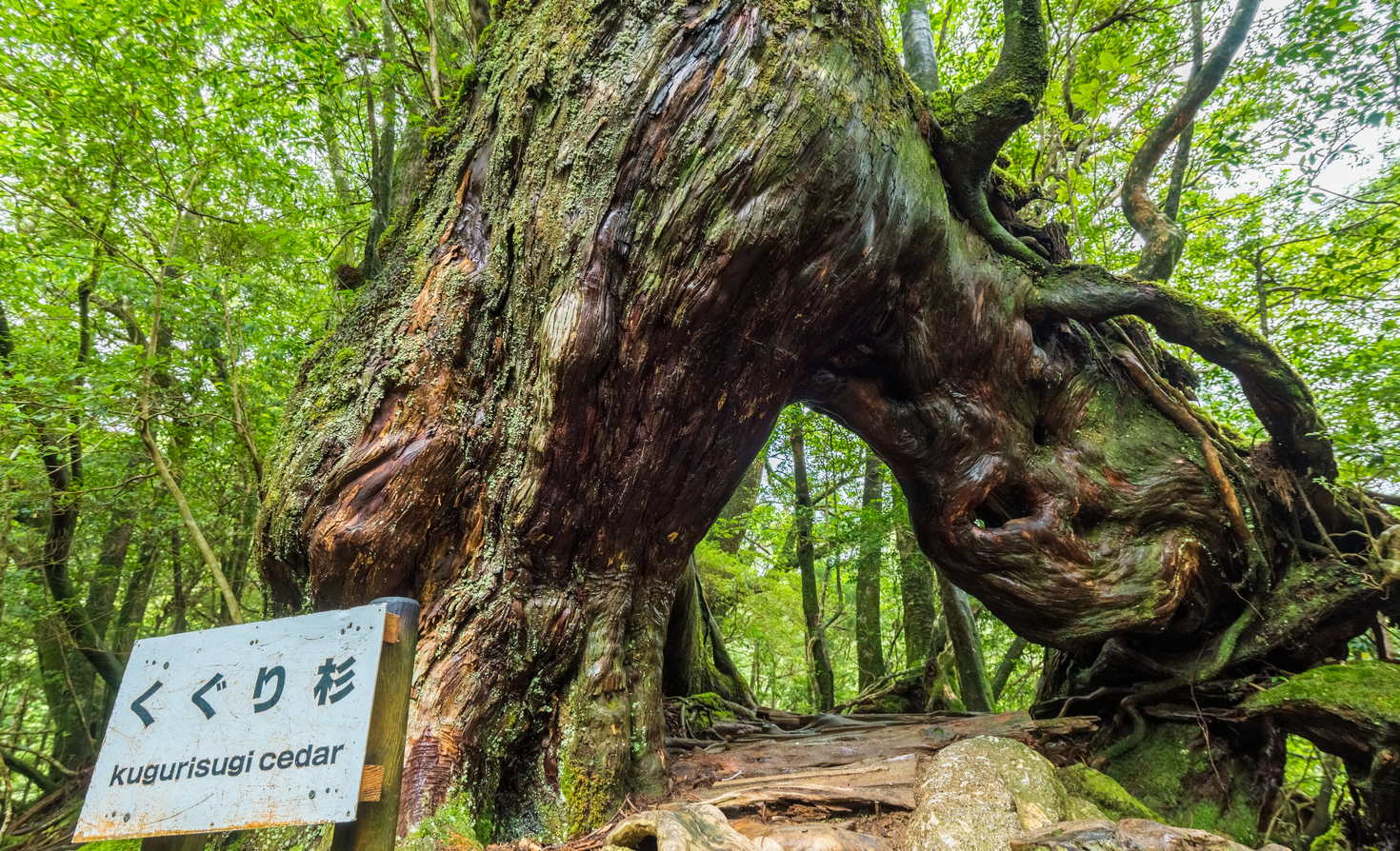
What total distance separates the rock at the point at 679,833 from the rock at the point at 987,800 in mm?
878

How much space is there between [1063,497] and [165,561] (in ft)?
41.2

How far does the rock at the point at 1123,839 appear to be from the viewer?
2094 millimetres

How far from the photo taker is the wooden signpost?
163 cm

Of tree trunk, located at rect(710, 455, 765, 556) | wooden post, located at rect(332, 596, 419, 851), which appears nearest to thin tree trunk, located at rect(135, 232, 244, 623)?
wooden post, located at rect(332, 596, 419, 851)

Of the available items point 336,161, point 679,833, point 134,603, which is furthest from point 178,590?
point 679,833

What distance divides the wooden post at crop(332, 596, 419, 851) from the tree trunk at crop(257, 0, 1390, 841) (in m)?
1.03

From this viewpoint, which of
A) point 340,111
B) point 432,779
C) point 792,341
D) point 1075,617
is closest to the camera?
point 432,779

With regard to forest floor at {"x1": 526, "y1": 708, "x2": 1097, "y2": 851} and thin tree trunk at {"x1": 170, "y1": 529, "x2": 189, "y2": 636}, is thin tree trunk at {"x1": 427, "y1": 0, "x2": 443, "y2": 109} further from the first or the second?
thin tree trunk at {"x1": 170, "y1": 529, "x2": 189, "y2": 636}

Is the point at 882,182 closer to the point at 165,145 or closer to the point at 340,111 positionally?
the point at 340,111

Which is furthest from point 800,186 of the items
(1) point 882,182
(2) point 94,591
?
(2) point 94,591

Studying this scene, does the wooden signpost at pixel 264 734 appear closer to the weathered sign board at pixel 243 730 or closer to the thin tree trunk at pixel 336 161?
the weathered sign board at pixel 243 730

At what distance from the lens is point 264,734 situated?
1693mm

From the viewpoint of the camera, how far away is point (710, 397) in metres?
3.61

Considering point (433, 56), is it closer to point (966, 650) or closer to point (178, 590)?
point (966, 650)
